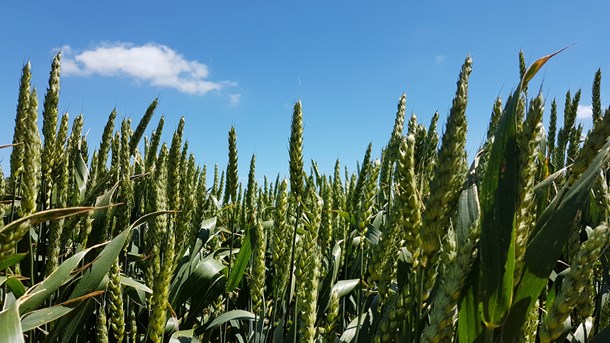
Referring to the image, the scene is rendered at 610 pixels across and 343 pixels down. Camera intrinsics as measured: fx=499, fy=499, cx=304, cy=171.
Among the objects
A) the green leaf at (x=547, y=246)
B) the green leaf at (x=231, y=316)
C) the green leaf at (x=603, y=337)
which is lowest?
the green leaf at (x=231, y=316)

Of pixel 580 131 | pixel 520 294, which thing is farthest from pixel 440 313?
pixel 580 131

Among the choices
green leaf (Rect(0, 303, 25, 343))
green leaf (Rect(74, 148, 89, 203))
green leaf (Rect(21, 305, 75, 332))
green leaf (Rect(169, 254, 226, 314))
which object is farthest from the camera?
green leaf (Rect(74, 148, 89, 203))

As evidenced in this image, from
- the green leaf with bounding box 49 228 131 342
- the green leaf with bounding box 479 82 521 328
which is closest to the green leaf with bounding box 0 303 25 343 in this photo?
the green leaf with bounding box 49 228 131 342

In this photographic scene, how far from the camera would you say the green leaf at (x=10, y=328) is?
3.31 feet

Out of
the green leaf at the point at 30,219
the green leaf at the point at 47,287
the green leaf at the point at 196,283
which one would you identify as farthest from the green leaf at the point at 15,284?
the green leaf at the point at 196,283

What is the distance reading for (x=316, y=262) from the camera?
1.34 m

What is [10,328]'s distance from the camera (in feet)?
3.34

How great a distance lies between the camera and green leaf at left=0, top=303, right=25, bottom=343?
1.01 metres

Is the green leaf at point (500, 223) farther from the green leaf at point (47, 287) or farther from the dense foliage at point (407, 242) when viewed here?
the green leaf at point (47, 287)

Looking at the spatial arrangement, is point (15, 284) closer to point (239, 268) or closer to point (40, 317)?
point (40, 317)

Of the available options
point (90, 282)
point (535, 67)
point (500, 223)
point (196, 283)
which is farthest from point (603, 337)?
point (196, 283)

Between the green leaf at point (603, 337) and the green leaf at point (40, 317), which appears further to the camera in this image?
the green leaf at point (40, 317)

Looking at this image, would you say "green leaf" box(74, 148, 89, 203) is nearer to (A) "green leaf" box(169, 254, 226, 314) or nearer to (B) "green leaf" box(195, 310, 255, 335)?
(A) "green leaf" box(169, 254, 226, 314)

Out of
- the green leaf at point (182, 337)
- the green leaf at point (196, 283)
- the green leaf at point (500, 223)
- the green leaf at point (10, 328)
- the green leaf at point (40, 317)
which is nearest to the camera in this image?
the green leaf at point (500, 223)
